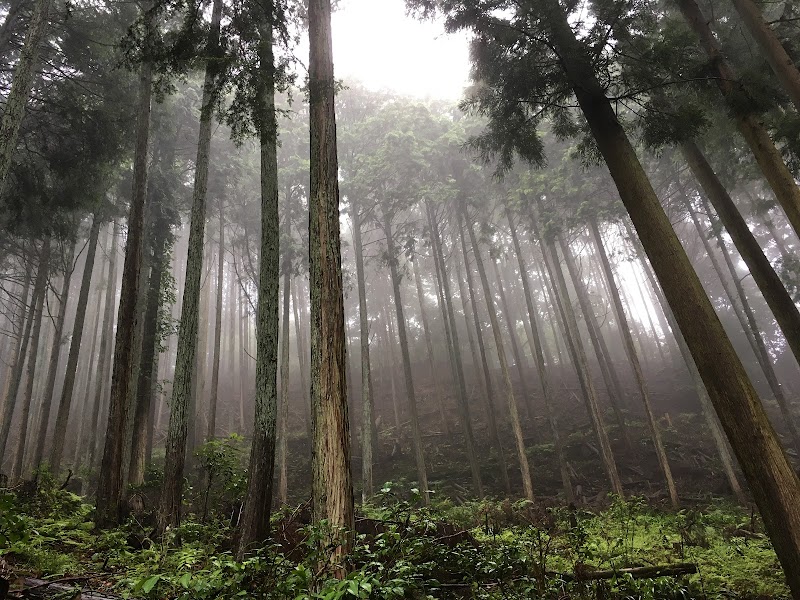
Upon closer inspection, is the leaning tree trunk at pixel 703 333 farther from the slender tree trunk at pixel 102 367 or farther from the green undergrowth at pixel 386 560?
the slender tree trunk at pixel 102 367

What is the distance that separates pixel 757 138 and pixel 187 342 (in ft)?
32.2

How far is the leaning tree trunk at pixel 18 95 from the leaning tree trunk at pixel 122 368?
184cm

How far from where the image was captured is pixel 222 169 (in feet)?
54.0

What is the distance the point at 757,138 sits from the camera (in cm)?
636

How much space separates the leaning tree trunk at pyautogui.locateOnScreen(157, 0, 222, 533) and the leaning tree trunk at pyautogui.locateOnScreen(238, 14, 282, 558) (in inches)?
31.2

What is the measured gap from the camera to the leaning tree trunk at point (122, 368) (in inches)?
261

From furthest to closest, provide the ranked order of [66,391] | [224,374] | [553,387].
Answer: [224,374], [553,387], [66,391]

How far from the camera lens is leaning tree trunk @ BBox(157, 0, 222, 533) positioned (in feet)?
20.5

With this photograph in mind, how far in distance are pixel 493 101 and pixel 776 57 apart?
4.23 metres

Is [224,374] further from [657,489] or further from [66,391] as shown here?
[657,489]

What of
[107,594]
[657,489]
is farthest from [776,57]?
[657,489]

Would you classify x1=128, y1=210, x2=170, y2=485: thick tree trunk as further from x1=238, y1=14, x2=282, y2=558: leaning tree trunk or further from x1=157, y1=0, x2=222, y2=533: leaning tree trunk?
x1=238, y1=14, x2=282, y2=558: leaning tree trunk

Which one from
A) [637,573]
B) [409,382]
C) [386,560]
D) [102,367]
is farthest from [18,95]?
[409,382]

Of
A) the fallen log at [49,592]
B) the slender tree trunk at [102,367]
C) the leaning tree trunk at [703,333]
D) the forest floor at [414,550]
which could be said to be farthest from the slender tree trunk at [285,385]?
the leaning tree trunk at [703,333]
